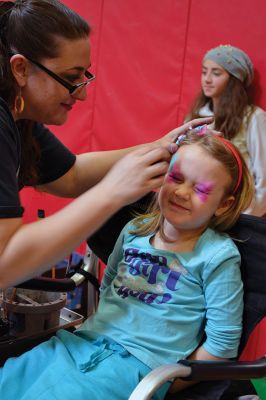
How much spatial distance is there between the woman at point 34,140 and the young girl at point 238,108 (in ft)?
2.82

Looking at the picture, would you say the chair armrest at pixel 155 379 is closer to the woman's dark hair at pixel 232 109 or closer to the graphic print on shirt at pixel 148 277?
the graphic print on shirt at pixel 148 277

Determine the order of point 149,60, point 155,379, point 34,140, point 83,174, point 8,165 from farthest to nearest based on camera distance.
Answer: point 149,60, point 83,174, point 34,140, point 8,165, point 155,379

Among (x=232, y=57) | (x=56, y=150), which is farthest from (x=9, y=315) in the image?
(x=232, y=57)

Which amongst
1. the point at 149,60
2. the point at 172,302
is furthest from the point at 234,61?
the point at 172,302

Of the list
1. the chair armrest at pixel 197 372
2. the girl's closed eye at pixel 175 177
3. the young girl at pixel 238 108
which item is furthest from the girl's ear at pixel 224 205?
the young girl at pixel 238 108

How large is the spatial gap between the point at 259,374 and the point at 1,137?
763 mm

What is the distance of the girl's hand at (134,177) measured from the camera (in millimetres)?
911

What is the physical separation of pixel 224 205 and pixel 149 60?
1703 millimetres

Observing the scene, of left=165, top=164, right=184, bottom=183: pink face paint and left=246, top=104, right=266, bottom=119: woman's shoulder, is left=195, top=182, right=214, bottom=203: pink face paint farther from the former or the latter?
left=246, top=104, right=266, bottom=119: woman's shoulder

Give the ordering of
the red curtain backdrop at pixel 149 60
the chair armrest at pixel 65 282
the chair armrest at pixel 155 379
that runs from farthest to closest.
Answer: the red curtain backdrop at pixel 149 60, the chair armrest at pixel 65 282, the chair armrest at pixel 155 379

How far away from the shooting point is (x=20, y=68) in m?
1.04

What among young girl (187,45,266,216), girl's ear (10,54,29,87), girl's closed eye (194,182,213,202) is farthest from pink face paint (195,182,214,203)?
young girl (187,45,266,216)

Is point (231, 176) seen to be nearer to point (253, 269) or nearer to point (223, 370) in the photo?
point (253, 269)

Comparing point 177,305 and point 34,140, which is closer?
point 177,305
